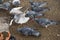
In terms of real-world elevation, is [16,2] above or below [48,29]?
above

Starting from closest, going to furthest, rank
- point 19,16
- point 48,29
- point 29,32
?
point 29,32
point 48,29
point 19,16

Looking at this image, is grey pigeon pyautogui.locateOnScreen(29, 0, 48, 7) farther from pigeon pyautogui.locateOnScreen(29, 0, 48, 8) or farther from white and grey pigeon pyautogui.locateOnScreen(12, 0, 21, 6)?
white and grey pigeon pyautogui.locateOnScreen(12, 0, 21, 6)

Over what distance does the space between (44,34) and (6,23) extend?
0.46 m

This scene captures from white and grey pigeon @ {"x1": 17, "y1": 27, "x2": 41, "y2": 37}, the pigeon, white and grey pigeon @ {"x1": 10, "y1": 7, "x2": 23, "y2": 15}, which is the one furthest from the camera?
the pigeon

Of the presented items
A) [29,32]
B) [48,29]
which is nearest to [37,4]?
[48,29]

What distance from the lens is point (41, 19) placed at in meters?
2.18

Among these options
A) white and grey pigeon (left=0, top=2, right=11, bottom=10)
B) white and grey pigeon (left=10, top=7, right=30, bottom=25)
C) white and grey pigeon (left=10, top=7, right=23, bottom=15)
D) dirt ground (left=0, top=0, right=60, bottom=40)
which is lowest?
dirt ground (left=0, top=0, right=60, bottom=40)

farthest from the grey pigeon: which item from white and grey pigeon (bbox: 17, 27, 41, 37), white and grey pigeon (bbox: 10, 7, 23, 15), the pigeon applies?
white and grey pigeon (bbox: 17, 27, 41, 37)

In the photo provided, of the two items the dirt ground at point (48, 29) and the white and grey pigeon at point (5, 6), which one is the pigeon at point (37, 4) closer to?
the dirt ground at point (48, 29)

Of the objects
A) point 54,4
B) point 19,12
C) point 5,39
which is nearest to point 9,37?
point 5,39

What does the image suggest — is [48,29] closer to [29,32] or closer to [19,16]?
[29,32]

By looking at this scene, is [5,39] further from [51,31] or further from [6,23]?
[51,31]

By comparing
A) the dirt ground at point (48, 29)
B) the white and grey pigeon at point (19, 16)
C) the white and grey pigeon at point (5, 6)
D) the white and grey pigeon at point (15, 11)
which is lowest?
the dirt ground at point (48, 29)

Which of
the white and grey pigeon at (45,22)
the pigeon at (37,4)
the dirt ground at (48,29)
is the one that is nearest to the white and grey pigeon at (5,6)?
the dirt ground at (48,29)
